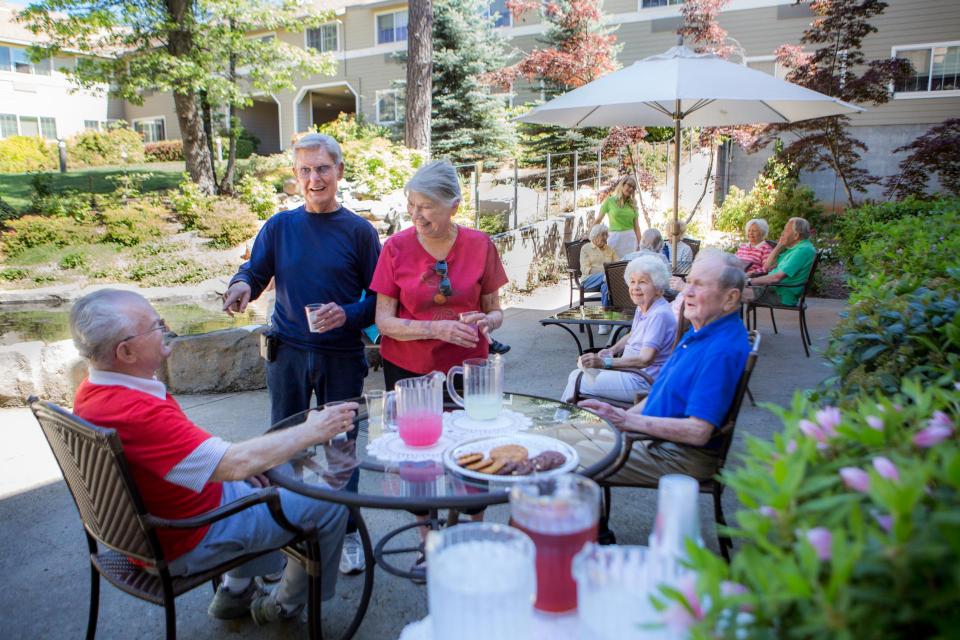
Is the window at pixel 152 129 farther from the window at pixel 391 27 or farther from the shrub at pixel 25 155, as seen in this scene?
the window at pixel 391 27

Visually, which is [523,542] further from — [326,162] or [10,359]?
[10,359]

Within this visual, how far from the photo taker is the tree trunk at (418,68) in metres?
10.5

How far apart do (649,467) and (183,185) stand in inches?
482

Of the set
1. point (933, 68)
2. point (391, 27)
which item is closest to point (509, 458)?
point (933, 68)

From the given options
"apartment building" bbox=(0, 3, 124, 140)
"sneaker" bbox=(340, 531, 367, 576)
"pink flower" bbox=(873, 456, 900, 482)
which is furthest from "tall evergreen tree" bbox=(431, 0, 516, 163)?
"apartment building" bbox=(0, 3, 124, 140)

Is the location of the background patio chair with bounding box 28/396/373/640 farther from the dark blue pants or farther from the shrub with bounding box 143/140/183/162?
the shrub with bounding box 143/140/183/162

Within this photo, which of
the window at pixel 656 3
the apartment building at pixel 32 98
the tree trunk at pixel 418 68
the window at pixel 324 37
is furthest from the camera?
the apartment building at pixel 32 98

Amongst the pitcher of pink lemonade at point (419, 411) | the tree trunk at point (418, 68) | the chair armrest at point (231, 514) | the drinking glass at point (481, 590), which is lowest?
the chair armrest at point (231, 514)

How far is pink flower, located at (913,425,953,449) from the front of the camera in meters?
0.89

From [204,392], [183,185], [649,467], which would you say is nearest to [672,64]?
[649,467]

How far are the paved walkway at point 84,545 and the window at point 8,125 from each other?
104ft

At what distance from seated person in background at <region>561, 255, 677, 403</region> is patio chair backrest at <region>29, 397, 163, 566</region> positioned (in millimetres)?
2148

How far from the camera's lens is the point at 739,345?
8.25ft

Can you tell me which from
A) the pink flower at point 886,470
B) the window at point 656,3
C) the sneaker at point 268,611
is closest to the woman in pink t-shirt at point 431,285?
the sneaker at point 268,611
